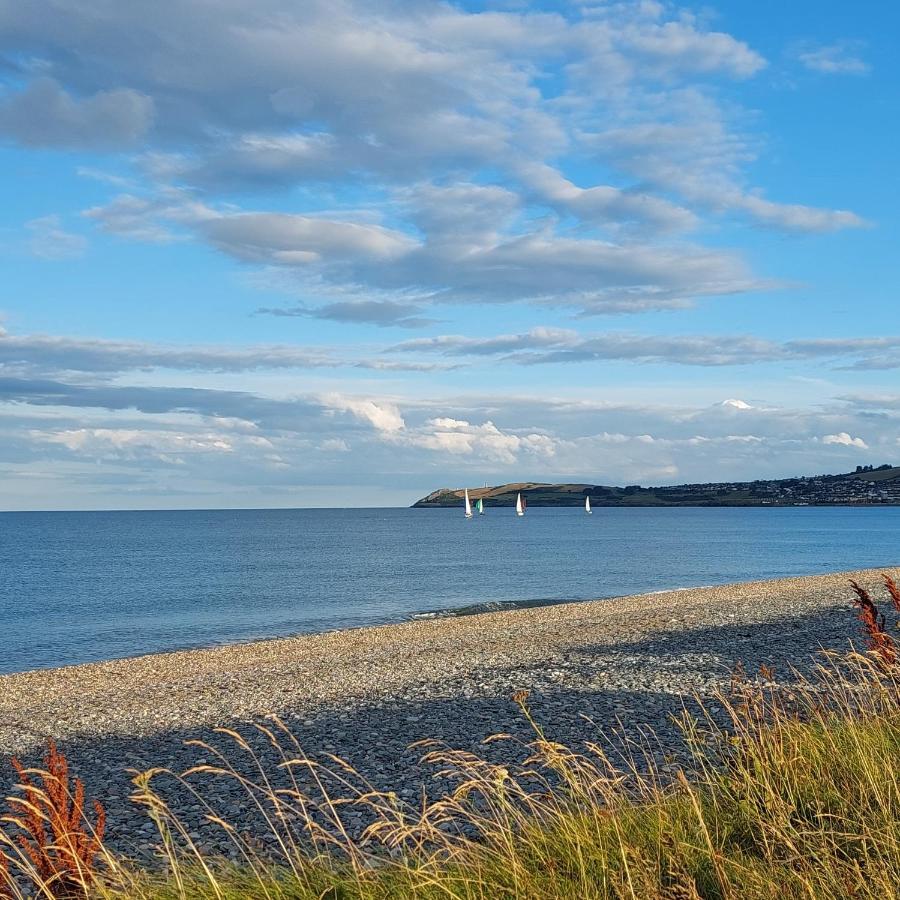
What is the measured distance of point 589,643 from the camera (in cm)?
2506

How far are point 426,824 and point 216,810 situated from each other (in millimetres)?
6524

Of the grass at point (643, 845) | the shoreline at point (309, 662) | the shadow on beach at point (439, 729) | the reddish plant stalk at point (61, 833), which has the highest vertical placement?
the reddish plant stalk at point (61, 833)

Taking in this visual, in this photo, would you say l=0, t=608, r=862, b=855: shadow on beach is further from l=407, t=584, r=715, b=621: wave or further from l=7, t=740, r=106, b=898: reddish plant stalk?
l=407, t=584, r=715, b=621: wave

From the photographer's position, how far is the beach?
13.8 metres

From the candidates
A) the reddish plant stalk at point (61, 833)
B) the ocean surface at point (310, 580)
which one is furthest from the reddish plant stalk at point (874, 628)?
the ocean surface at point (310, 580)

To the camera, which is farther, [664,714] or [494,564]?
[494,564]

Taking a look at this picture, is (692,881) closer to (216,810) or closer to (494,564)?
(216,810)

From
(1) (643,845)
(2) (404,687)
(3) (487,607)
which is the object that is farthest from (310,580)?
(1) (643,845)

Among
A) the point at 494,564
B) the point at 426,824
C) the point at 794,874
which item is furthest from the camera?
the point at 494,564

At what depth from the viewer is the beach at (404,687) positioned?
45.1 ft

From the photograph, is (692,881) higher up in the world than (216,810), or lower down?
higher up

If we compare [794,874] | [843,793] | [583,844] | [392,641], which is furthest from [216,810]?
[392,641]

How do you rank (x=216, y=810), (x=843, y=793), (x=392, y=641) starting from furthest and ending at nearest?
(x=392, y=641) → (x=216, y=810) → (x=843, y=793)

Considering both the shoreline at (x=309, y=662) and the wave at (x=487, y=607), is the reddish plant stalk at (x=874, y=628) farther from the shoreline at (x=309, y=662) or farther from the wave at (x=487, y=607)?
the wave at (x=487, y=607)
